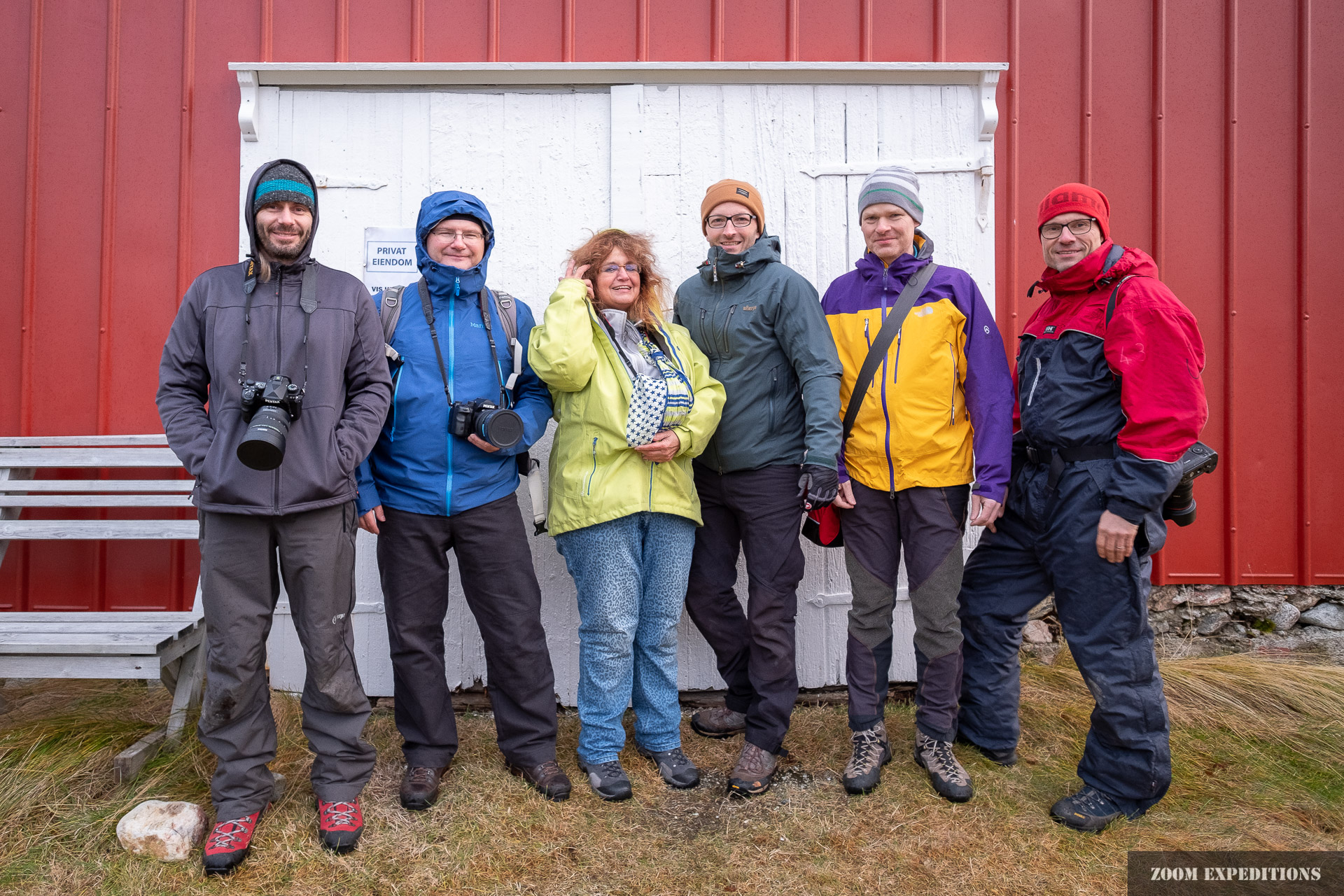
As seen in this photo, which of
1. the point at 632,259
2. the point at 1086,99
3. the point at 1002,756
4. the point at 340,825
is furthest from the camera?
the point at 1086,99

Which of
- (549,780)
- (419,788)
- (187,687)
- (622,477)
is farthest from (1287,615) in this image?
(187,687)

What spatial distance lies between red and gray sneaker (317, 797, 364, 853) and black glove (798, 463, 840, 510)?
1.91 metres

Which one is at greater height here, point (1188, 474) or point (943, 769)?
point (1188, 474)

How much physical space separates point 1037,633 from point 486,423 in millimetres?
3126

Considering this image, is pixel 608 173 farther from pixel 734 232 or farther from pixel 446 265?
pixel 446 265

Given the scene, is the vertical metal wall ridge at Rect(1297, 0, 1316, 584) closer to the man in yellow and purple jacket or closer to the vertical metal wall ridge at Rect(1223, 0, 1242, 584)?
the vertical metal wall ridge at Rect(1223, 0, 1242, 584)

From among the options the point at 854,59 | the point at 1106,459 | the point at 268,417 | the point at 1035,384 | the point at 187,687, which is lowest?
the point at 187,687

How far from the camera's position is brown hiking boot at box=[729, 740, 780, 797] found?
2912 mm

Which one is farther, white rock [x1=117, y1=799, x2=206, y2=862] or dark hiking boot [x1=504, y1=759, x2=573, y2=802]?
dark hiking boot [x1=504, y1=759, x2=573, y2=802]

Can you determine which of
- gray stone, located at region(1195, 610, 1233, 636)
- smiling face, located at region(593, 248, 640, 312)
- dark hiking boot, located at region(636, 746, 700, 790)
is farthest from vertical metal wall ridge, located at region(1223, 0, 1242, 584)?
smiling face, located at region(593, 248, 640, 312)

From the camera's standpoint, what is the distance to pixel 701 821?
279cm

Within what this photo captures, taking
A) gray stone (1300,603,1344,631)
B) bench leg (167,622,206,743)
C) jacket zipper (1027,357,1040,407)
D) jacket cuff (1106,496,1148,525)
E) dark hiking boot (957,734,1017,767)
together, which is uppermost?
jacket zipper (1027,357,1040,407)

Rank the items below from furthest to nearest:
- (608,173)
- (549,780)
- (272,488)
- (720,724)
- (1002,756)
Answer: (608,173) < (720,724) < (1002,756) < (549,780) < (272,488)

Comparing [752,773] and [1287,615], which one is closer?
[752,773]
